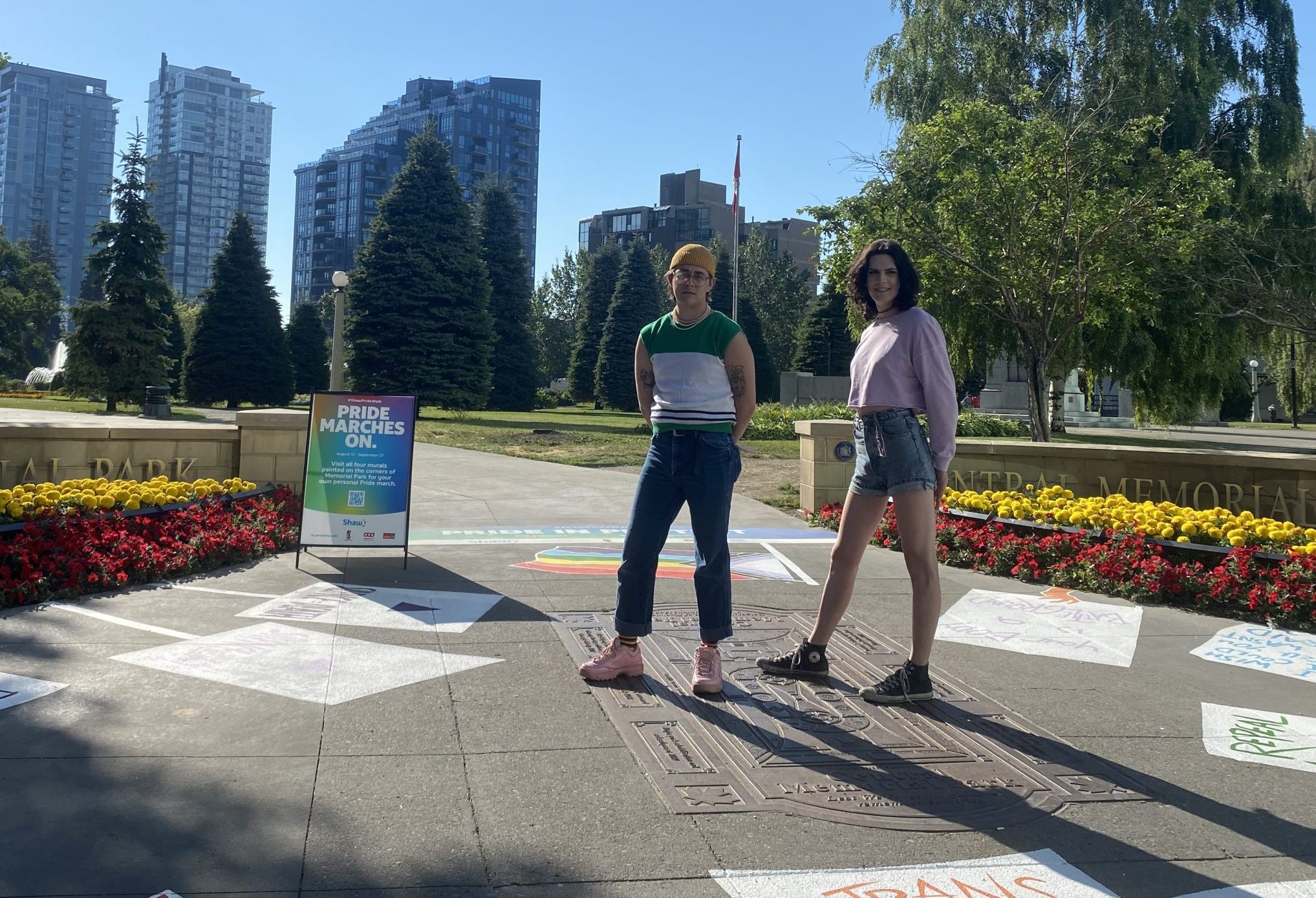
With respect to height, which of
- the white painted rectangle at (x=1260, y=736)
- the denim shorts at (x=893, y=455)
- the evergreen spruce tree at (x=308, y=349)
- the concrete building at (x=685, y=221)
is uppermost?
the concrete building at (x=685, y=221)

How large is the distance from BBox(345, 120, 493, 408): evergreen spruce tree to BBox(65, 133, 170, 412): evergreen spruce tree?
6.35 metres

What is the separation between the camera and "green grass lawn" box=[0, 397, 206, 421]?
30.5 m

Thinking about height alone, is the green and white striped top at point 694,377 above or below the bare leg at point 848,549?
above

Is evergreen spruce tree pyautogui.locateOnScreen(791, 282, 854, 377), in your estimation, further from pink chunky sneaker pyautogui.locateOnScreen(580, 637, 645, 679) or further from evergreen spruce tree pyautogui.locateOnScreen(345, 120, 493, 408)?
pink chunky sneaker pyautogui.locateOnScreen(580, 637, 645, 679)

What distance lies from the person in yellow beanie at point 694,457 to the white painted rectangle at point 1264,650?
275 centimetres

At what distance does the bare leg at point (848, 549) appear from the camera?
443 centimetres

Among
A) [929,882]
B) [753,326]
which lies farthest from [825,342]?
[929,882]

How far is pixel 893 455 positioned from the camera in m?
4.27

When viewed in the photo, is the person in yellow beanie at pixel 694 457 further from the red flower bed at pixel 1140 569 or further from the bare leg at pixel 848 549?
the red flower bed at pixel 1140 569

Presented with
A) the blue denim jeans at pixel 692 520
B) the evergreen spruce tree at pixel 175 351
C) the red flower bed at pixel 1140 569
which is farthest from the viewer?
the evergreen spruce tree at pixel 175 351

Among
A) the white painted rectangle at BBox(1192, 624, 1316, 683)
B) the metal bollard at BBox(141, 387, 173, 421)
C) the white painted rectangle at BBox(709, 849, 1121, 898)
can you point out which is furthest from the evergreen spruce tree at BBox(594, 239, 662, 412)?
the white painted rectangle at BBox(709, 849, 1121, 898)

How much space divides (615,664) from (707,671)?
421 millimetres

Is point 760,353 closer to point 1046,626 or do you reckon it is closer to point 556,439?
point 556,439

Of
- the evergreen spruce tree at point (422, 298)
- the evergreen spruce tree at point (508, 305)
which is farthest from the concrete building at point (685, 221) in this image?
the evergreen spruce tree at point (422, 298)
